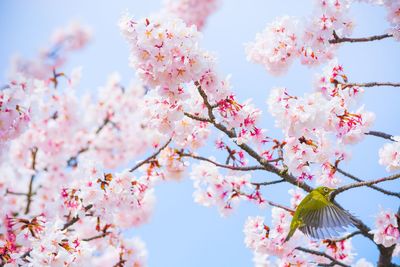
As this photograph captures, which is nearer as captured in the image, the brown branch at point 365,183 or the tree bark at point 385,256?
the brown branch at point 365,183

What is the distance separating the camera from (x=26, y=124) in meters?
4.56

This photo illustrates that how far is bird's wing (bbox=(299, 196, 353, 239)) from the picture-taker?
3.34 meters

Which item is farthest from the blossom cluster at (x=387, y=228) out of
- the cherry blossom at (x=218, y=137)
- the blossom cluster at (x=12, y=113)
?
the blossom cluster at (x=12, y=113)

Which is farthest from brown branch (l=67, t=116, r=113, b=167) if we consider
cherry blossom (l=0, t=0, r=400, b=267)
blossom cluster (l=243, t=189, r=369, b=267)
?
blossom cluster (l=243, t=189, r=369, b=267)

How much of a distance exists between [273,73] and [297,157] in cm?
148

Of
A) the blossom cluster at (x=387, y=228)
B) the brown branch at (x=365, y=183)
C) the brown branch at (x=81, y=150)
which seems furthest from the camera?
the brown branch at (x=81, y=150)

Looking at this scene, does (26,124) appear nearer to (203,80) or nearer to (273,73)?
(203,80)

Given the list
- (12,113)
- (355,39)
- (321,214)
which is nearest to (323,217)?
(321,214)

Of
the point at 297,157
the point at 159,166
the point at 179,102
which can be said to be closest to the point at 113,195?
the point at 159,166

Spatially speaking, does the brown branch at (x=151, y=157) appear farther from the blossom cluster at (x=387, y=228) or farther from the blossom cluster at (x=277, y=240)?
the blossom cluster at (x=387, y=228)

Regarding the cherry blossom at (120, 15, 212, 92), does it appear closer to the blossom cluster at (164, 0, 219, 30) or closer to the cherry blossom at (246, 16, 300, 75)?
the cherry blossom at (246, 16, 300, 75)

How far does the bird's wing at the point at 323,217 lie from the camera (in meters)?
3.34

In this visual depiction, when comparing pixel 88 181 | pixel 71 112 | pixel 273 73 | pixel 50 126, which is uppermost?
pixel 71 112

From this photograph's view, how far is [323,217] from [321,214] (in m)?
0.03
